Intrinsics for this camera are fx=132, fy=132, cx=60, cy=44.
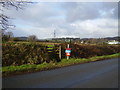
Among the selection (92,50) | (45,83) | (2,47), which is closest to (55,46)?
(2,47)

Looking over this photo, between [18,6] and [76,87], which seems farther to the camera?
[18,6]

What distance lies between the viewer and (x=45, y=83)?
5824 millimetres

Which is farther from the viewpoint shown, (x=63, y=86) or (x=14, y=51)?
(x=14, y=51)

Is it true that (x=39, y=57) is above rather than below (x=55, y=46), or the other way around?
below

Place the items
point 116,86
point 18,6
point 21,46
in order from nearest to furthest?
point 116,86 < point 18,6 < point 21,46

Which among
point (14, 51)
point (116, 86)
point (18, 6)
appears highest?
point (18, 6)

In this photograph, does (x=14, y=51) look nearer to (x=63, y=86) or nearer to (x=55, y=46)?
(x=55, y=46)

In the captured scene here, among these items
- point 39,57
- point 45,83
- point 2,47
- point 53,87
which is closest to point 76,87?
point 53,87

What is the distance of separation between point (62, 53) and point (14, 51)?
5491 mm

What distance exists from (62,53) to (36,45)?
10.4ft

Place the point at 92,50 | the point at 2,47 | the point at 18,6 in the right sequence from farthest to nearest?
the point at 92,50 < the point at 2,47 < the point at 18,6

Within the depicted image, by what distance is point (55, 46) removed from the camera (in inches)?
612

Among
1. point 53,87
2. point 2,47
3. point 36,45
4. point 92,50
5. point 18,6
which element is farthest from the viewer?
point 92,50

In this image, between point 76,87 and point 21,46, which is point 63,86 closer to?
point 76,87
